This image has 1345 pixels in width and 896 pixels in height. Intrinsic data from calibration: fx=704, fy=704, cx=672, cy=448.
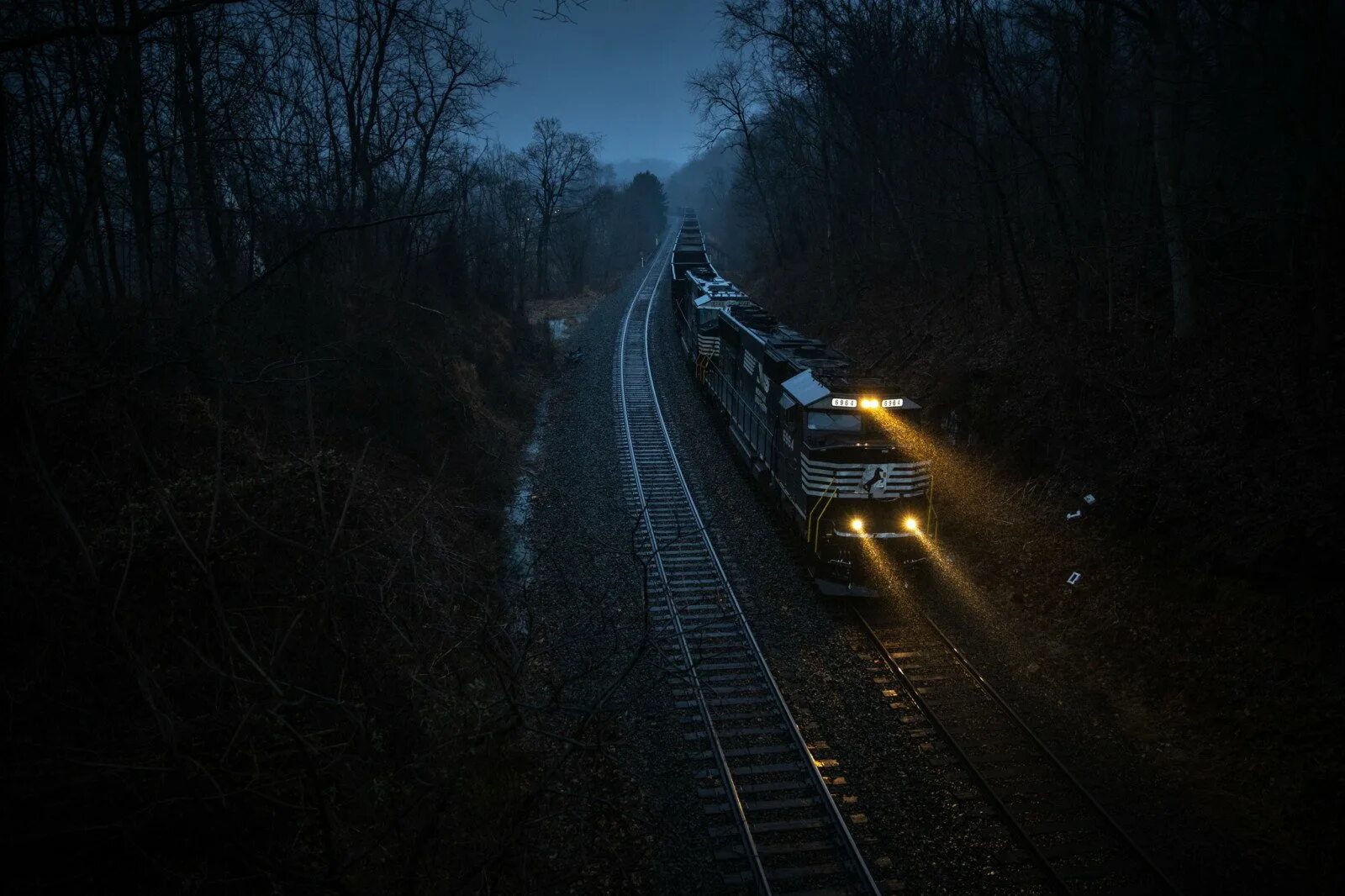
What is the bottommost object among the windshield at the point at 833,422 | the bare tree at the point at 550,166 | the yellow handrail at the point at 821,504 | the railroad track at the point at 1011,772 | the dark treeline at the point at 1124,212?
the railroad track at the point at 1011,772

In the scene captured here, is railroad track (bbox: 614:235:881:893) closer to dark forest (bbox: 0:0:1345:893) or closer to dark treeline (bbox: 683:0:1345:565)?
dark forest (bbox: 0:0:1345:893)

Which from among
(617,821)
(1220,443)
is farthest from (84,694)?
(1220,443)

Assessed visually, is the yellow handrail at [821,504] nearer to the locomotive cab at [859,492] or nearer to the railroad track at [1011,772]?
the locomotive cab at [859,492]

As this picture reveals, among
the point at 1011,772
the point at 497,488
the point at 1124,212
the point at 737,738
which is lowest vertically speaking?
the point at 1011,772

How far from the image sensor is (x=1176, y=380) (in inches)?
459

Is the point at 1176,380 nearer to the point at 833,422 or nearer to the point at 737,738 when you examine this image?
the point at 833,422

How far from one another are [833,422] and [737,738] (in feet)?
17.7

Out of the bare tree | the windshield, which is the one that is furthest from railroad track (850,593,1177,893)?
the bare tree

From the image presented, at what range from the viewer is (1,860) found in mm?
4070

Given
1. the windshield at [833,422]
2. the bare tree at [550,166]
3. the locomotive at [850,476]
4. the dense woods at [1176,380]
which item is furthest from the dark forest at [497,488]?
the bare tree at [550,166]

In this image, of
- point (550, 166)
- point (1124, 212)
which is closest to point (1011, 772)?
point (1124, 212)

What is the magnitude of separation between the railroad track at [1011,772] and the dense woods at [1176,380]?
4.32 ft

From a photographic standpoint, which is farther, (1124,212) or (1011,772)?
(1124,212)

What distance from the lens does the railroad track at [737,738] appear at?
6.78 metres
